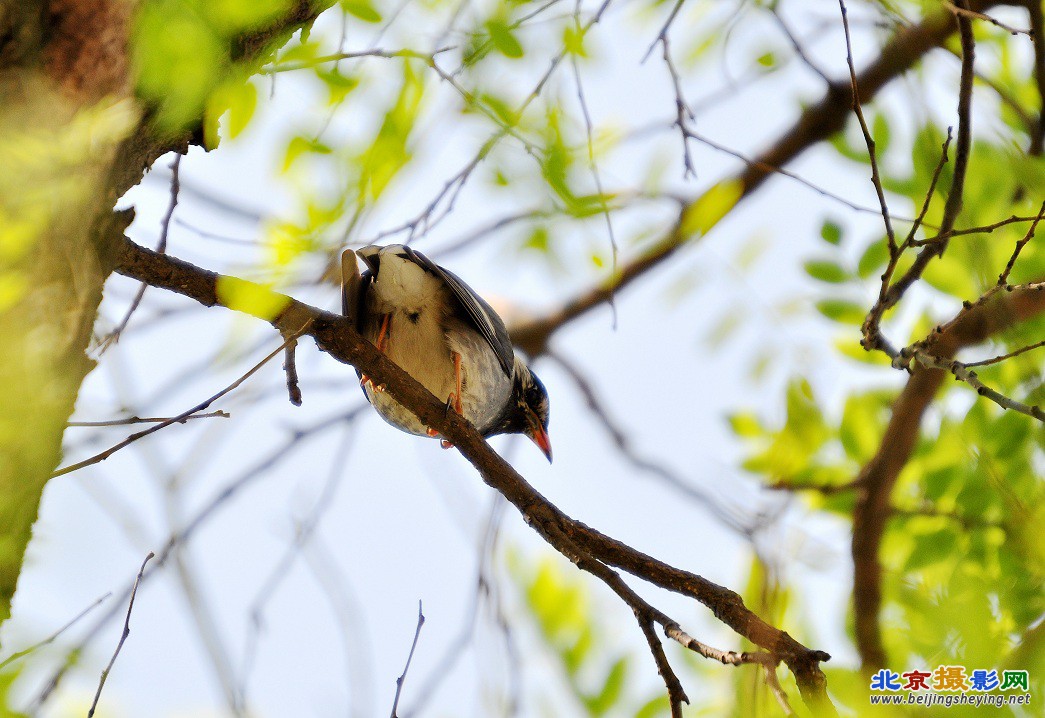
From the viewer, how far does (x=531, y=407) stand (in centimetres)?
535

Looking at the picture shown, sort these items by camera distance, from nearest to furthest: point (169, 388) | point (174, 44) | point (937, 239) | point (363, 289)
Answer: point (174, 44)
point (169, 388)
point (937, 239)
point (363, 289)

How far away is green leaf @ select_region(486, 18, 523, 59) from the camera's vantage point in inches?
81.2

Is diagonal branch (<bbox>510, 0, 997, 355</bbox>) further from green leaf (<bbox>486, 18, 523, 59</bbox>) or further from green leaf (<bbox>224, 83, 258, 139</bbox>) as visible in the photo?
green leaf (<bbox>224, 83, 258, 139</bbox>)

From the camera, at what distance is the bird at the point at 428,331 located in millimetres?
4266

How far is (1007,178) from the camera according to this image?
3.50 m

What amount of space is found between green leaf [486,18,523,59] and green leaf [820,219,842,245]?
1966mm

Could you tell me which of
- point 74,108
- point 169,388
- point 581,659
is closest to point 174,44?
point 74,108

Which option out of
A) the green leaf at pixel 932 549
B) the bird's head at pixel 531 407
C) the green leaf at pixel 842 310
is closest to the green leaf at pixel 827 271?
the green leaf at pixel 842 310

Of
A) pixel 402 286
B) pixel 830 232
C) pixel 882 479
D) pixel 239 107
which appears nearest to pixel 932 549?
pixel 882 479

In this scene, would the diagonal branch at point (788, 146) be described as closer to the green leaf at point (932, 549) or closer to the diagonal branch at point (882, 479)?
the diagonal branch at point (882, 479)

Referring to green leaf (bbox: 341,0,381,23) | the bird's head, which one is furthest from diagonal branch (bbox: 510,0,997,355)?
green leaf (bbox: 341,0,381,23)

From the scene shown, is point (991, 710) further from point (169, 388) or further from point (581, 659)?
point (169, 388)

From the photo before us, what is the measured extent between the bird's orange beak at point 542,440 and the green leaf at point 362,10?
3.42 meters

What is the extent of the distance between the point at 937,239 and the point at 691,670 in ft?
6.37
